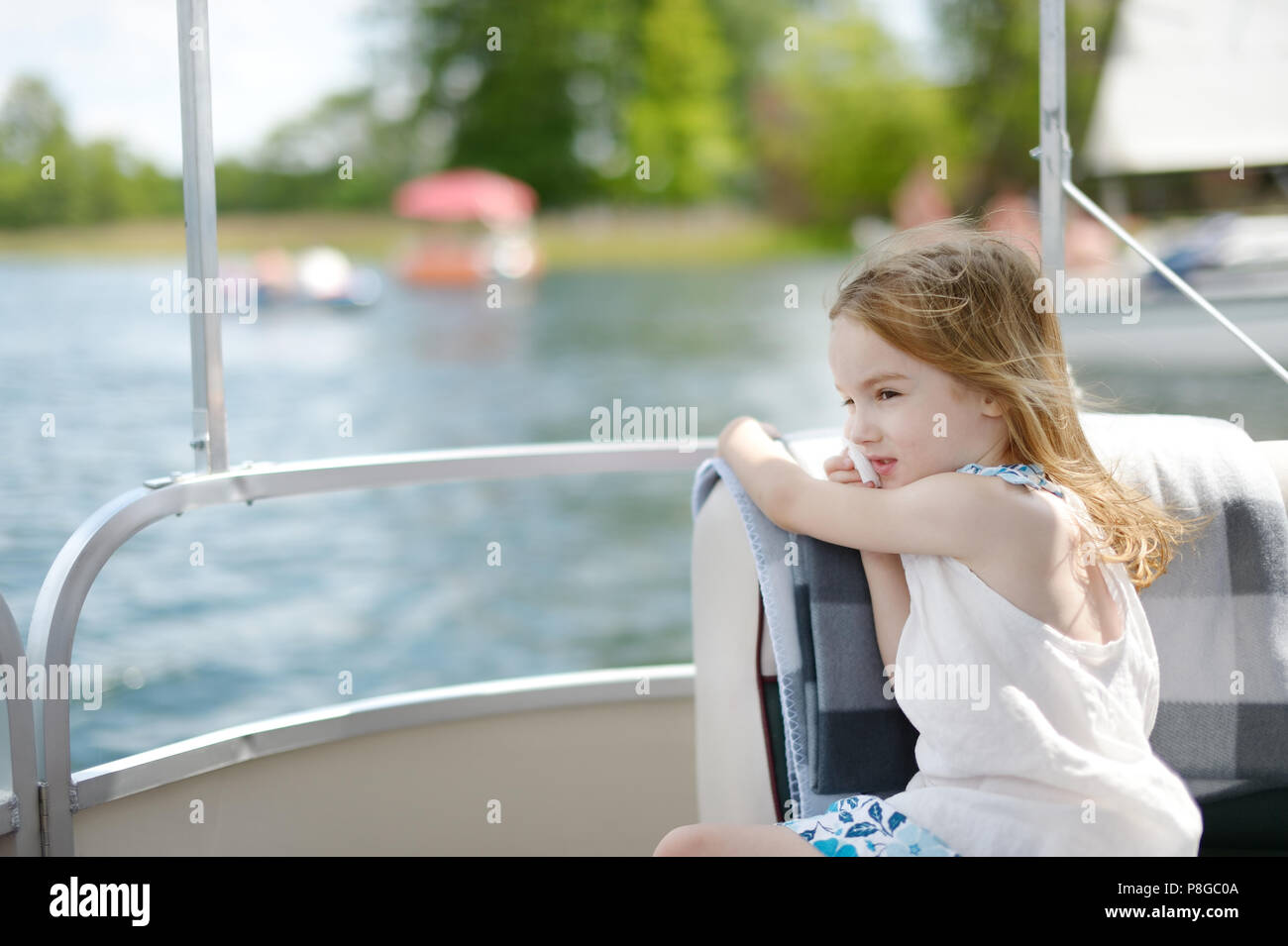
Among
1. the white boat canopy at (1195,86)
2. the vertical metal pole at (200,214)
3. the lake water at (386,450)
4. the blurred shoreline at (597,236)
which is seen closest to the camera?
the vertical metal pole at (200,214)

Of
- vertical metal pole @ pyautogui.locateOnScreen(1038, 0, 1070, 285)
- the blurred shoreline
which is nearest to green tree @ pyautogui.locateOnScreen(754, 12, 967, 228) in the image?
the blurred shoreline

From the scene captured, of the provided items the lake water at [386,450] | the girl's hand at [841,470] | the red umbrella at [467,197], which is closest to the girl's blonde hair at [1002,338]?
the girl's hand at [841,470]

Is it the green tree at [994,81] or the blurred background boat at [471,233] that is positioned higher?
the green tree at [994,81]

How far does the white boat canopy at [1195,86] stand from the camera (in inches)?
81.0

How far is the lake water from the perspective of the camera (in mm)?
11125

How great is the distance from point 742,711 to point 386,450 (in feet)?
47.2

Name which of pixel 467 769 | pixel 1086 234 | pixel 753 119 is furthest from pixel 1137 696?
pixel 753 119

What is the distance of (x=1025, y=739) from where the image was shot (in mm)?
1137

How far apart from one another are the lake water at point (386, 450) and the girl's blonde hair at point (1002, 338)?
7298 mm

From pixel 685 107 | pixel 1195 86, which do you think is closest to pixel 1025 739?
pixel 1195 86

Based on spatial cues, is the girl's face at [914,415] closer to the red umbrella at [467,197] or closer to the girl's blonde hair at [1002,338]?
the girl's blonde hair at [1002,338]

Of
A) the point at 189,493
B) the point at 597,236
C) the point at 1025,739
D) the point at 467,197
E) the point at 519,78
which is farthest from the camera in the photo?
the point at 519,78

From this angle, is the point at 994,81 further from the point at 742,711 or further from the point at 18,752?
the point at 18,752
